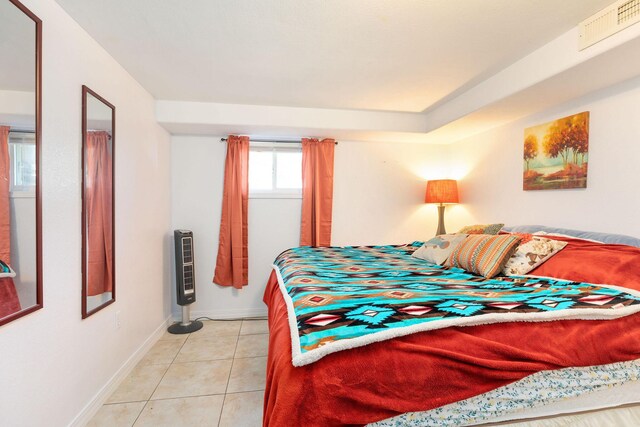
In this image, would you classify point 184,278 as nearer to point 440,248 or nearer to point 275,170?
point 275,170

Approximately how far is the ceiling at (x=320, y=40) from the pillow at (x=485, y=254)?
1274 millimetres

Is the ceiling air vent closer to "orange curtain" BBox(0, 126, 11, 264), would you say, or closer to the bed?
the bed

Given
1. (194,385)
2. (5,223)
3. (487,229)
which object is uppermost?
(5,223)

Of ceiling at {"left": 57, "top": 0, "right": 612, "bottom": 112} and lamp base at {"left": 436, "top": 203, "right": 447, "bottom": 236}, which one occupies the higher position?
ceiling at {"left": 57, "top": 0, "right": 612, "bottom": 112}

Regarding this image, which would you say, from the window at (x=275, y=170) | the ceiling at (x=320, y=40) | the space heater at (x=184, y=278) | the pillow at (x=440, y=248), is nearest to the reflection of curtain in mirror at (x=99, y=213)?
the ceiling at (x=320, y=40)

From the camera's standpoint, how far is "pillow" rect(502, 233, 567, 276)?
6.15 feet

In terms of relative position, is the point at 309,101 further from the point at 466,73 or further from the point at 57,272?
the point at 57,272

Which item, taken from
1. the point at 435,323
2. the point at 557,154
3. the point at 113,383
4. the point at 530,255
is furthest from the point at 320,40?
the point at 113,383

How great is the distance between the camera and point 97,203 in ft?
6.21

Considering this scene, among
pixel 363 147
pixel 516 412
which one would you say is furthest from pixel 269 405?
pixel 363 147

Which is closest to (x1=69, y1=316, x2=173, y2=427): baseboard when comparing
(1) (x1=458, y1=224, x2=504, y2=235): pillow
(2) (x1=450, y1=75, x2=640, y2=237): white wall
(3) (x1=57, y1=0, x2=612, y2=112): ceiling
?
(3) (x1=57, y1=0, x2=612, y2=112): ceiling

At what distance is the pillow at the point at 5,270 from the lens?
3.94 ft

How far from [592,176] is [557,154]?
33 cm

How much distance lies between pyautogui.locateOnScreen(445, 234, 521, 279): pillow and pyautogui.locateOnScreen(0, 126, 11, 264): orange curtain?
2381 mm
